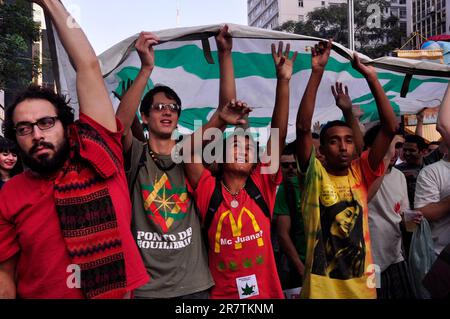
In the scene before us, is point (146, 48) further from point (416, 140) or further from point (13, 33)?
point (13, 33)

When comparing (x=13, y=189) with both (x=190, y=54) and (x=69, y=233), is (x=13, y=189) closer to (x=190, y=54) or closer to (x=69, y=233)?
(x=69, y=233)

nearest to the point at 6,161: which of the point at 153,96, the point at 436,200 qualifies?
the point at 153,96

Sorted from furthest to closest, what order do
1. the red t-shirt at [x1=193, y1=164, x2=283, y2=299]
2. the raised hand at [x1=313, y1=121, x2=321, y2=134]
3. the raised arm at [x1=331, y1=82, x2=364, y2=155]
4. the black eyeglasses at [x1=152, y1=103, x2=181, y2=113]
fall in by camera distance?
the raised hand at [x1=313, y1=121, x2=321, y2=134]
the raised arm at [x1=331, y1=82, x2=364, y2=155]
the black eyeglasses at [x1=152, y1=103, x2=181, y2=113]
the red t-shirt at [x1=193, y1=164, x2=283, y2=299]

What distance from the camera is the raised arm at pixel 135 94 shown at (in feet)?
8.66

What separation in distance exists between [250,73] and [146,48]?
1.31 metres

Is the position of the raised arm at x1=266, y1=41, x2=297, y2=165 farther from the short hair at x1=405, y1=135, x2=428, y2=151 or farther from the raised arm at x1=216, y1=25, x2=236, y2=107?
the short hair at x1=405, y1=135, x2=428, y2=151

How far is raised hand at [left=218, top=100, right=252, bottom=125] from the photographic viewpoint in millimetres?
2725

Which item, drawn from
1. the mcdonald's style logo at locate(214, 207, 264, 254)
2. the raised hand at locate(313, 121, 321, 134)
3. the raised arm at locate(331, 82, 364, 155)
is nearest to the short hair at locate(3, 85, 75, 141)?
the mcdonald's style logo at locate(214, 207, 264, 254)

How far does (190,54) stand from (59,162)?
1.80m

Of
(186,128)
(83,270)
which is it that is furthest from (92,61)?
(186,128)

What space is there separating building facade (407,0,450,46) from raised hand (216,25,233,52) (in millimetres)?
43246

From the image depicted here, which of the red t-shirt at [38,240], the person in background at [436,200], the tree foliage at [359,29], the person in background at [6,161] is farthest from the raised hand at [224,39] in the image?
the tree foliage at [359,29]

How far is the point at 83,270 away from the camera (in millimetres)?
2043

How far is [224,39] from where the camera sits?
9.93 ft
